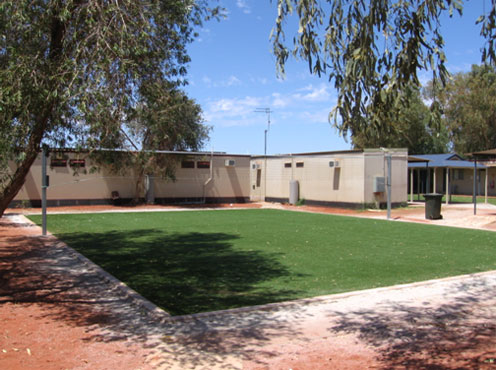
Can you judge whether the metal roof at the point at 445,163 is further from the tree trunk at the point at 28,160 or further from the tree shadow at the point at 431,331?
the tree trunk at the point at 28,160

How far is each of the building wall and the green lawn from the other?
18.6 ft

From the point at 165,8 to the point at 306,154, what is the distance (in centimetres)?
1896

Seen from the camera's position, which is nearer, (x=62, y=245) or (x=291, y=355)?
(x=291, y=355)

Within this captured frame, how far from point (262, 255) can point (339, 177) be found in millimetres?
14584

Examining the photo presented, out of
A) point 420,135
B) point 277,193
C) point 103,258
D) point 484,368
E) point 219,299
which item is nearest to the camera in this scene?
point 484,368

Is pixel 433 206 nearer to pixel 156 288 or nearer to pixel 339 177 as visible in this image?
pixel 339 177

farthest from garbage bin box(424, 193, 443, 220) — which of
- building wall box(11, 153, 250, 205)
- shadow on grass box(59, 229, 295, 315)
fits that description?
building wall box(11, 153, 250, 205)

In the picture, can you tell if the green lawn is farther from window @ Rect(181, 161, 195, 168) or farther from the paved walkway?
window @ Rect(181, 161, 195, 168)

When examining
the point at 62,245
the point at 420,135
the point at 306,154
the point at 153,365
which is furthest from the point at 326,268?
Result: the point at 420,135

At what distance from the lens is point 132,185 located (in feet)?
81.1

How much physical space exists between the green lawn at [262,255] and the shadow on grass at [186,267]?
0.01 m

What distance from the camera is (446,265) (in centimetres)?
898

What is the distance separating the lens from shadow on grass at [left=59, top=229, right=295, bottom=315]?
6.59 meters

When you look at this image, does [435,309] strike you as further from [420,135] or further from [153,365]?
[420,135]
